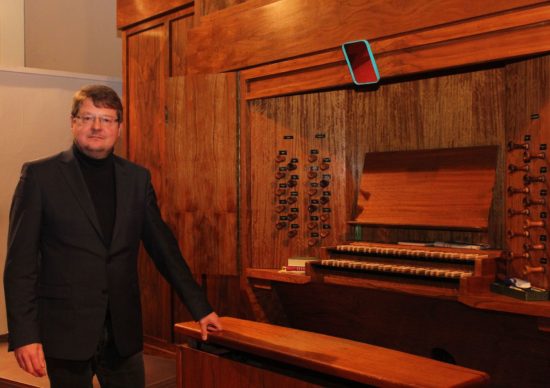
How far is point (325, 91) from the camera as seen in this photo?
3428 mm

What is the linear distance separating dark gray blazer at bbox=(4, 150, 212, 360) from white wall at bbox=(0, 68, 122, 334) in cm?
336

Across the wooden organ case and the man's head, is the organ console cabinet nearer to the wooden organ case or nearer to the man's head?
the wooden organ case

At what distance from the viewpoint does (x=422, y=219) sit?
121 inches

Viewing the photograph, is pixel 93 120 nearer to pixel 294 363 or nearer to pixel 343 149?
pixel 294 363

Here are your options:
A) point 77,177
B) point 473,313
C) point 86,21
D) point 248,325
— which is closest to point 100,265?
point 77,177

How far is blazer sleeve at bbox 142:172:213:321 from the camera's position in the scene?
7.40 feet

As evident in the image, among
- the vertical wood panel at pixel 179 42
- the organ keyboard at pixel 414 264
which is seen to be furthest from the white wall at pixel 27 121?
the organ keyboard at pixel 414 264

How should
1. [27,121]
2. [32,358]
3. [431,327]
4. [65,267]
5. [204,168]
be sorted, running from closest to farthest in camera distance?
[32,358]
[65,267]
[431,327]
[204,168]
[27,121]

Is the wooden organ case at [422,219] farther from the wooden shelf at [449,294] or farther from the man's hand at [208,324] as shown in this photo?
the man's hand at [208,324]

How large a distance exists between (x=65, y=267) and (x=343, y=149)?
178cm

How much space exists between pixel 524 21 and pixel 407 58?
1.83 feet

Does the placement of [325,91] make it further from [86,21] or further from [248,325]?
[86,21]

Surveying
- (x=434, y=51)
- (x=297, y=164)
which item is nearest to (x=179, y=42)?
(x=297, y=164)

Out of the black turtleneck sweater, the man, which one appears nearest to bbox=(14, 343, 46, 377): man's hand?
the man
